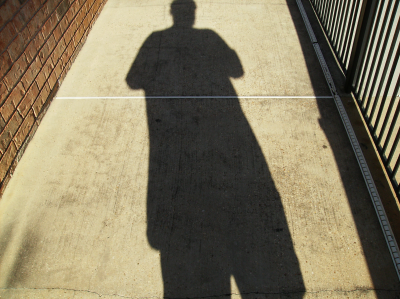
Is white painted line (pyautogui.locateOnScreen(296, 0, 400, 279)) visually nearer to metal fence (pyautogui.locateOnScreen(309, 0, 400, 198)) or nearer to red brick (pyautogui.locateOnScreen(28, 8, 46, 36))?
metal fence (pyautogui.locateOnScreen(309, 0, 400, 198))

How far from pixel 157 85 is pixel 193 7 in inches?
87.4

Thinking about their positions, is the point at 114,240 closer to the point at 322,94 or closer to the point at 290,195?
the point at 290,195

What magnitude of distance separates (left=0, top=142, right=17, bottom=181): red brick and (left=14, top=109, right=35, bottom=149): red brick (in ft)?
0.28

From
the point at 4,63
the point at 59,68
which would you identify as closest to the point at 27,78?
the point at 4,63

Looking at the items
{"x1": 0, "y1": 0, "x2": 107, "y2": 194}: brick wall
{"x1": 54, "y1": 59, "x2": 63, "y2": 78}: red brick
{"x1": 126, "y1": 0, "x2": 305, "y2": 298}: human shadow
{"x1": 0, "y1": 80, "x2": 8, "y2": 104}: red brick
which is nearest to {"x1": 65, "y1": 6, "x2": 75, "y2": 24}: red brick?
{"x1": 0, "y1": 0, "x2": 107, "y2": 194}: brick wall

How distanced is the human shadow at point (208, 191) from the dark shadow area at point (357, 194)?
0.61 metres

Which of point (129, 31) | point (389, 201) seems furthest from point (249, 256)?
point (129, 31)

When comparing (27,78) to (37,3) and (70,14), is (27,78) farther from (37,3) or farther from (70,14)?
(70,14)

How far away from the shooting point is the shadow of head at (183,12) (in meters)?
5.60

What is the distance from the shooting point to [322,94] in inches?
167

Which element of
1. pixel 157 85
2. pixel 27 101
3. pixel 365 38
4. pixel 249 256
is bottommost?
pixel 249 256

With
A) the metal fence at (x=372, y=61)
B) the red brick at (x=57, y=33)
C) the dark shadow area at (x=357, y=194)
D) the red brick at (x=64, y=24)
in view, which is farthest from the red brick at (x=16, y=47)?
the metal fence at (x=372, y=61)

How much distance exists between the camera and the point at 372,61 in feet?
11.3

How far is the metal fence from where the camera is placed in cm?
305
